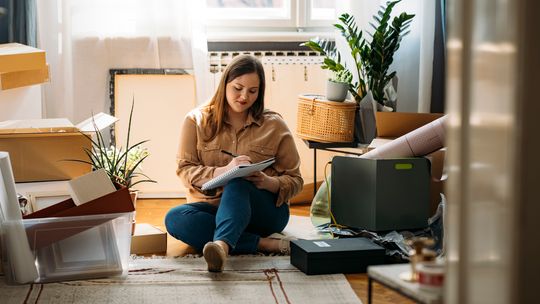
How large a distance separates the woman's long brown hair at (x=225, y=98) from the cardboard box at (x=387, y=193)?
0.42 metres

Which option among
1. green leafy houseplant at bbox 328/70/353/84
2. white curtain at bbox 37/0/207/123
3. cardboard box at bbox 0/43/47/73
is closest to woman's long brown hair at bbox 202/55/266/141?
cardboard box at bbox 0/43/47/73

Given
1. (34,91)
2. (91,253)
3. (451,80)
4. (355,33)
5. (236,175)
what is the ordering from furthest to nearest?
(355,33), (34,91), (236,175), (91,253), (451,80)

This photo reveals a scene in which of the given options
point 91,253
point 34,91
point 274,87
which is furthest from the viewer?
point 274,87

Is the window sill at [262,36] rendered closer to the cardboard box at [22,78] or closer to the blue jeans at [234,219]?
the cardboard box at [22,78]

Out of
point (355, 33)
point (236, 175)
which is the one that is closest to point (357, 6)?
point (355, 33)

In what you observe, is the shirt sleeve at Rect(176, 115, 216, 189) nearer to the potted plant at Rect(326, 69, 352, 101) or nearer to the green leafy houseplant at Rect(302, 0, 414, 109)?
the potted plant at Rect(326, 69, 352, 101)

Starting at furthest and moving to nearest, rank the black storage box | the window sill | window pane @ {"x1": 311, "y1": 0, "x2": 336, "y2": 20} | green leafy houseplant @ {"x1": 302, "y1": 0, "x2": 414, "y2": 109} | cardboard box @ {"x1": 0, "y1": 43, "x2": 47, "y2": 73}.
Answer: window pane @ {"x1": 311, "y1": 0, "x2": 336, "y2": 20} < the window sill < green leafy houseplant @ {"x1": 302, "y1": 0, "x2": 414, "y2": 109} < cardboard box @ {"x1": 0, "y1": 43, "x2": 47, "y2": 73} < the black storage box

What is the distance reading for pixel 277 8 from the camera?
14.8 feet

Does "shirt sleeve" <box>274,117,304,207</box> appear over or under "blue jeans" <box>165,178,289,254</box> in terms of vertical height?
over

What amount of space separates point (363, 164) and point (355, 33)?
42.8 inches

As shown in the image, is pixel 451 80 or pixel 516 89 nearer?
pixel 516 89

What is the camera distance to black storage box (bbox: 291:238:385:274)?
8.95 feet

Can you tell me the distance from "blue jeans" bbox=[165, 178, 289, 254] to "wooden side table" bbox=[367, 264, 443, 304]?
1300 mm

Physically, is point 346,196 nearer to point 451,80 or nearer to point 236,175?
point 236,175
